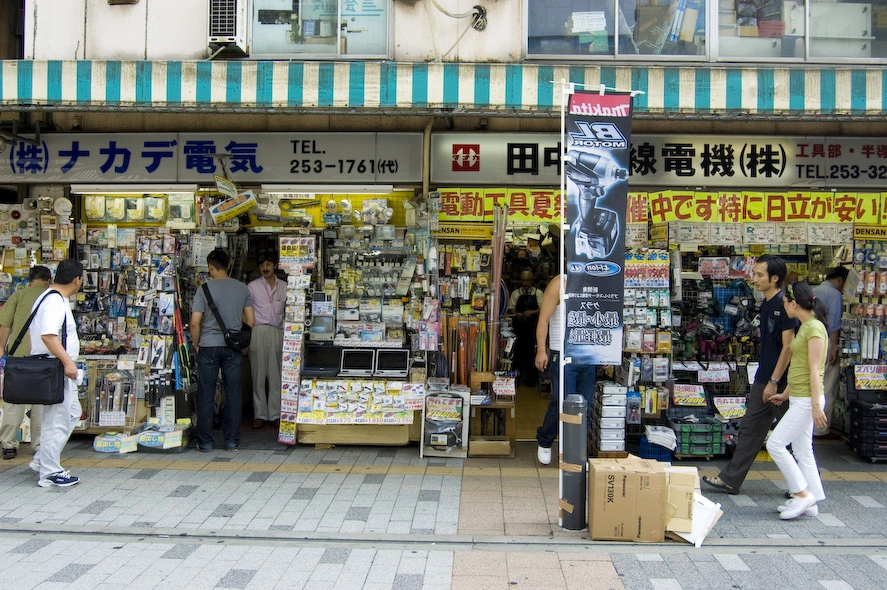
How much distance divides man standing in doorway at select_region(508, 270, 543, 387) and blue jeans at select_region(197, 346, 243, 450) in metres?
4.21

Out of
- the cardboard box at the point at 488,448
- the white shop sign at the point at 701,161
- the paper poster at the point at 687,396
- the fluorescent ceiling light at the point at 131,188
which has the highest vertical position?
the white shop sign at the point at 701,161

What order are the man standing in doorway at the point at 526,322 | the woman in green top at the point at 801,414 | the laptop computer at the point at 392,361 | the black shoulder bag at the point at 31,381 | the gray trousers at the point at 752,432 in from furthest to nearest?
1. the man standing in doorway at the point at 526,322
2. the laptop computer at the point at 392,361
3. the gray trousers at the point at 752,432
4. the black shoulder bag at the point at 31,381
5. the woman in green top at the point at 801,414

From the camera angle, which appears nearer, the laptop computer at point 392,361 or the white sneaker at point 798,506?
the white sneaker at point 798,506

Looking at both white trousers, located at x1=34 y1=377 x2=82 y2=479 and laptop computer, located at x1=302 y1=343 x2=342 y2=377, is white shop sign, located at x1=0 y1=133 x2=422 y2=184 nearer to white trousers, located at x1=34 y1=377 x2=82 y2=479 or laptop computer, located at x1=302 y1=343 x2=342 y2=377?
laptop computer, located at x1=302 y1=343 x2=342 y2=377

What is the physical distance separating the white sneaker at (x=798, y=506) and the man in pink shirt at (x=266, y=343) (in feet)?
17.3

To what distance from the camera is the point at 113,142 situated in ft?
25.0

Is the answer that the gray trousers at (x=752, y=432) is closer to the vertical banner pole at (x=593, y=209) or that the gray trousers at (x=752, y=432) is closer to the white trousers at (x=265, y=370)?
the vertical banner pole at (x=593, y=209)

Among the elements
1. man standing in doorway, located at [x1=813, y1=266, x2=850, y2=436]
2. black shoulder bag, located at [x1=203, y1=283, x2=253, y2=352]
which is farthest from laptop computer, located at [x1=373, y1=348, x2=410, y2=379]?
man standing in doorway, located at [x1=813, y1=266, x2=850, y2=436]

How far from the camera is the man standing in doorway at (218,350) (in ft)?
22.0

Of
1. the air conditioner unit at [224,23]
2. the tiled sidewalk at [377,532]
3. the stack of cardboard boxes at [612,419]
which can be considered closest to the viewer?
the tiled sidewalk at [377,532]

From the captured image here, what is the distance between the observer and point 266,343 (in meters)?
7.70

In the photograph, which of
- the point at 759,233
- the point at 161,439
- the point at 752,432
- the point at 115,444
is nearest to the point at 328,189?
the point at 161,439

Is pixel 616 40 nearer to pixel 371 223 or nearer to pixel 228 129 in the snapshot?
pixel 371 223

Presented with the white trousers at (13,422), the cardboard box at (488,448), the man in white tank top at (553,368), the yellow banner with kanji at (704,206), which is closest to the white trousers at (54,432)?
the white trousers at (13,422)
